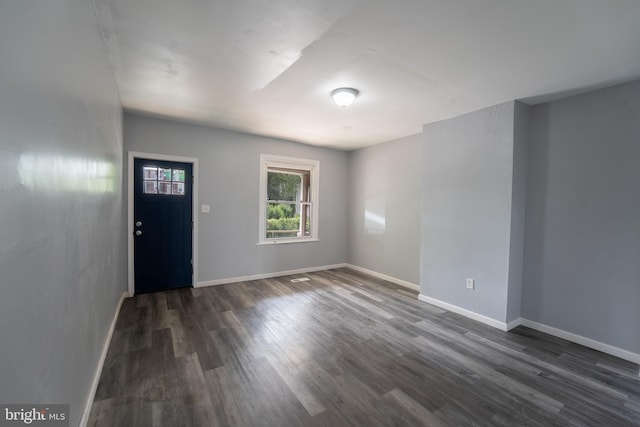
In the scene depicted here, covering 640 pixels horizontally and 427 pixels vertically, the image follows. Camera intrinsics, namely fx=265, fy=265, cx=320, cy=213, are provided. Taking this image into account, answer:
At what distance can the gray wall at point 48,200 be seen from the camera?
0.77 m

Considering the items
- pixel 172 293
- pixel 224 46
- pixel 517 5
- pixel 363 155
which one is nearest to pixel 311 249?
pixel 363 155

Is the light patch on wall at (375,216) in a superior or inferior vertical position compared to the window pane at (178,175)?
inferior

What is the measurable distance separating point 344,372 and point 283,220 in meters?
3.41

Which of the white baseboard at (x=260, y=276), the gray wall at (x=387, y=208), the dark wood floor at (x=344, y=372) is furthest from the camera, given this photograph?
the gray wall at (x=387, y=208)

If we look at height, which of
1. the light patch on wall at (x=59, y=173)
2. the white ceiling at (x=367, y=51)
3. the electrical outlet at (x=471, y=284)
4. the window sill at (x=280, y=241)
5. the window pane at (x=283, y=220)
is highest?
the white ceiling at (x=367, y=51)

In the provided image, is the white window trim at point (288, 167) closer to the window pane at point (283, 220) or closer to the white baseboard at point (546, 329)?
the window pane at point (283, 220)

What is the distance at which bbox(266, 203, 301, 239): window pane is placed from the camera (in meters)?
5.09

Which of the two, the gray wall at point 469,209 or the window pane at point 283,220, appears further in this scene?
the window pane at point 283,220

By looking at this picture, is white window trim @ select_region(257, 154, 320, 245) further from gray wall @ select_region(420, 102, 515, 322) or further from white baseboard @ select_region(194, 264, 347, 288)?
gray wall @ select_region(420, 102, 515, 322)

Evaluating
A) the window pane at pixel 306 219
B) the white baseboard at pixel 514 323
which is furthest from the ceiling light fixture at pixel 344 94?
the white baseboard at pixel 514 323

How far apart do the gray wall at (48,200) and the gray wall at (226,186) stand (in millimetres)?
2191

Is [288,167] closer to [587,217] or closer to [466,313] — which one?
[466,313]

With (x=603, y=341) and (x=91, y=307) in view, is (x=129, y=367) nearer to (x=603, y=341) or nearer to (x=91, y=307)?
(x=91, y=307)

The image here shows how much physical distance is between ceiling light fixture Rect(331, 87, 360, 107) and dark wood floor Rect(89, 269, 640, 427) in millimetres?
2519
